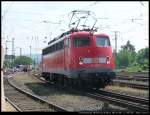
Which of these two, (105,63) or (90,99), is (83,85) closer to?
(105,63)

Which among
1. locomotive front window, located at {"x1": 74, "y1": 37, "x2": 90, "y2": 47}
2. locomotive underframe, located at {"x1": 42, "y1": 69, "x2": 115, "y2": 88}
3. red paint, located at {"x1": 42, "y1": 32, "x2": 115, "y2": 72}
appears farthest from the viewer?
locomotive front window, located at {"x1": 74, "y1": 37, "x2": 90, "y2": 47}

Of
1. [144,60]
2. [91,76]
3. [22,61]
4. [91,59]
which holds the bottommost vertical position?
[91,76]

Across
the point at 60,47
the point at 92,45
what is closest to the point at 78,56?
the point at 92,45

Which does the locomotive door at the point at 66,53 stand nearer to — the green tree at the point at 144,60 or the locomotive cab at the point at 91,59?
the locomotive cab at the point at 91,59

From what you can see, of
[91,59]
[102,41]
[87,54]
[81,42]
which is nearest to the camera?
[91,59]

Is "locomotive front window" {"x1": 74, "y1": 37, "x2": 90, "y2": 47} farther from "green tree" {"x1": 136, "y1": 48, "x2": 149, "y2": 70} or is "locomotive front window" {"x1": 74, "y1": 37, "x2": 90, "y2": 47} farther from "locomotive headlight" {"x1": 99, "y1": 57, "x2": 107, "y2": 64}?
"green tree" {"x1": 136, "y1": 48, "x2": 149, "y2": 70}

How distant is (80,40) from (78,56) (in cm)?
122

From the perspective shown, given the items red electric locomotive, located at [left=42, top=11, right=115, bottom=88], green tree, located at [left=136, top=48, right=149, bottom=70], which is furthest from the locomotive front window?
green tree, located at [left=136, top=48, right=149, bottom=70]

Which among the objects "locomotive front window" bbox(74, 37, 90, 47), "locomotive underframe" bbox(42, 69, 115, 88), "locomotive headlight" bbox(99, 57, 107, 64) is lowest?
"locomotive underframe" bbox(42, 69, 115, 88)

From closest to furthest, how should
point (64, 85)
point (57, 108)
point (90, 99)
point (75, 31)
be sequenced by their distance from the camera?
point (57, 108)
point (90, 99)
point (75, 31)
point (64, 85)

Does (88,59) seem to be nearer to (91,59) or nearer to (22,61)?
(91,59)

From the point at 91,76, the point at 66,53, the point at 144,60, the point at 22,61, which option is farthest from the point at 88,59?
the point at 22,61

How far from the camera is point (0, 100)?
421 inches

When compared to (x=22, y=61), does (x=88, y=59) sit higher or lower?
higher
